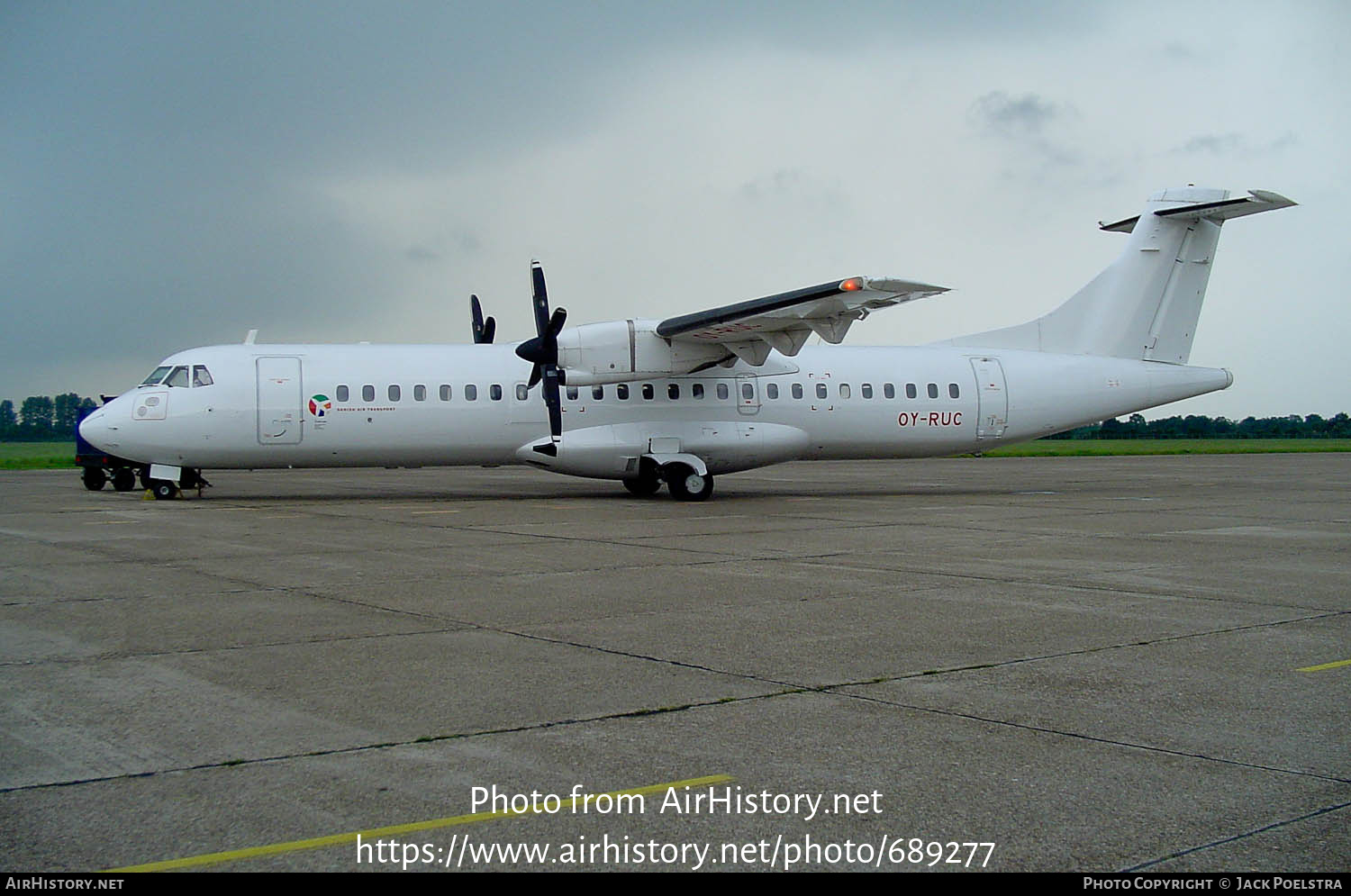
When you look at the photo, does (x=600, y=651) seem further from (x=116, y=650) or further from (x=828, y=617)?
(x=116, y=650)

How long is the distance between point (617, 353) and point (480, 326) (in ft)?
20.4

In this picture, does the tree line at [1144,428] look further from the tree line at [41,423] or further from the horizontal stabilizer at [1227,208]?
the horizontal stabilizer at [1227,208]

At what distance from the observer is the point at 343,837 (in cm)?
432

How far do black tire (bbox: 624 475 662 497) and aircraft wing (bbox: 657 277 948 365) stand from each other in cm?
304

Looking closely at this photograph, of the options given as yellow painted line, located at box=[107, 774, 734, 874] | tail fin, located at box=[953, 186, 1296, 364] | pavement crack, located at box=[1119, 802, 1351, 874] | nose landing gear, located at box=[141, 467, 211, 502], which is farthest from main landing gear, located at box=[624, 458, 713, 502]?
pavement crack, located at box=[1119, 802, 1351, 874]

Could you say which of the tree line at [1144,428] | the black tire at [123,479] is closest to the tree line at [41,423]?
the tree line at [1144,428]

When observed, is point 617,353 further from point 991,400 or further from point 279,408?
point 991,400

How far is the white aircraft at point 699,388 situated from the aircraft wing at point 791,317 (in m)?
0.05

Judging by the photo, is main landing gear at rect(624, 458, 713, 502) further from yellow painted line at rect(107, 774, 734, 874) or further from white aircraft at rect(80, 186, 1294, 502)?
yellow painted line at rect(107, 774, 734, 874)

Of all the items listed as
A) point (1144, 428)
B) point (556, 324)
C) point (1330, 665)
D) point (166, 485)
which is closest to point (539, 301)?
point (556, 324)

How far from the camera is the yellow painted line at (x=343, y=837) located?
406cm

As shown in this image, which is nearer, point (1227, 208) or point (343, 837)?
point (343, 837)

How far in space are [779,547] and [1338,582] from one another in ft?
19.7

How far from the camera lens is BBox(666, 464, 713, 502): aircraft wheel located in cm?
2205
